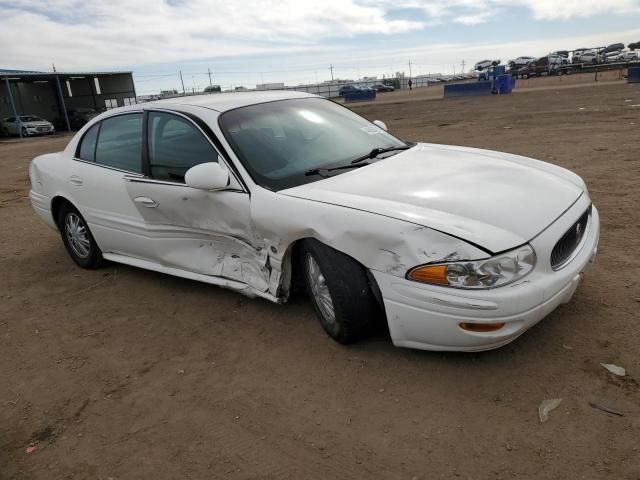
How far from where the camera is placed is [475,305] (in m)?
2.39

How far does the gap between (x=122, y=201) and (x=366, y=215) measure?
2352 mm

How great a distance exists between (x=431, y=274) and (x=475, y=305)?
246mm

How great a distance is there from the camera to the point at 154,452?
2.41 m

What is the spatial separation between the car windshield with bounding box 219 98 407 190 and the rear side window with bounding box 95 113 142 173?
2.92ft

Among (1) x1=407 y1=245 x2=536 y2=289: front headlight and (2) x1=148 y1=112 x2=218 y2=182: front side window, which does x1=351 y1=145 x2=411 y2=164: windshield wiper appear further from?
(1) x1=407 y1=245 x2=536 y2=289: front headlight

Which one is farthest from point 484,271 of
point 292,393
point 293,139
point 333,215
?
point 293,139

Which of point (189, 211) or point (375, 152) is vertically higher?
point (375, 152)

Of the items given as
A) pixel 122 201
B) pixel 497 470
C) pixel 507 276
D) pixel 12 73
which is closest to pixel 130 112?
pixel 122 201

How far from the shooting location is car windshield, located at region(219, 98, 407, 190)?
332 centimetres

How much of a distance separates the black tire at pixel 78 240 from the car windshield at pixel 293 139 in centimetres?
198

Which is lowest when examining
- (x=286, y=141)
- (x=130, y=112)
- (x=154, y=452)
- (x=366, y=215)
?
(x=154, y=452)

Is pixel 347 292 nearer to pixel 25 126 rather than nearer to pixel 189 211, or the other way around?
pixel 189 211

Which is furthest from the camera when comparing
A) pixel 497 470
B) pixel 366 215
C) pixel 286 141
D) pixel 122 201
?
pixel 122 201

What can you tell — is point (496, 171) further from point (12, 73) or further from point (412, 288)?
point (12, 73)
